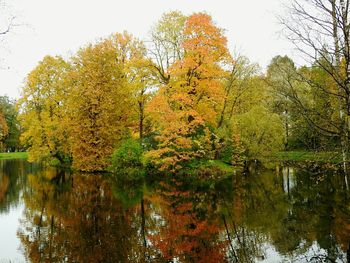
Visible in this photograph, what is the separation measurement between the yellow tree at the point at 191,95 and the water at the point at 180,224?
532 cm

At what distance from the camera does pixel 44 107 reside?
37219 millimetres

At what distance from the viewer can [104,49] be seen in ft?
108

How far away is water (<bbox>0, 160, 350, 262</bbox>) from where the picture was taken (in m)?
9.16

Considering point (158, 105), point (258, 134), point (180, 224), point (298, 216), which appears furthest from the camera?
point (258, 134)

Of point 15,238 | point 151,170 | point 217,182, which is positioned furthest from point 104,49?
point 15,238

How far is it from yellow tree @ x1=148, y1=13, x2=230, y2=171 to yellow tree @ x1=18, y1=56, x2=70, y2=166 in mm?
14538

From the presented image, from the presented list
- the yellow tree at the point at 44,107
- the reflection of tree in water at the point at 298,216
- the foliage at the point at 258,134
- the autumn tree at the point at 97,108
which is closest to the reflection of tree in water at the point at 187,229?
the reflection of tree in water at the point at 298,216

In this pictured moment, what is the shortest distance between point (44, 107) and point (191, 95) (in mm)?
19618

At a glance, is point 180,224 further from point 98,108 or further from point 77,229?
point 98,108

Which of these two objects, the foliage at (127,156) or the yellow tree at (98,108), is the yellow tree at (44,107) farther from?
the foliage at (127,156)

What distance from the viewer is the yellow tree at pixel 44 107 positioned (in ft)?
116

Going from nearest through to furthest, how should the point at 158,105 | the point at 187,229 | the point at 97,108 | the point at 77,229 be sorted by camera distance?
the point at 187,229
the point at 77,229
the point at 158,105
the point at 97,108

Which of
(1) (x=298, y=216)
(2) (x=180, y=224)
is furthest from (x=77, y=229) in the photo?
(1) (x=298, y=216)

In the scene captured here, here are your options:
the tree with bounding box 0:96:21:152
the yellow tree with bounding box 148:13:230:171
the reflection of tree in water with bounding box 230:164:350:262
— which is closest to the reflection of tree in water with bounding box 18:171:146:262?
the reflection of tree in water with bounding box 230:164:350:262
